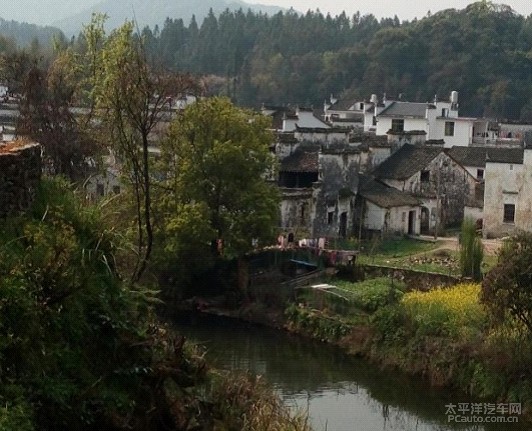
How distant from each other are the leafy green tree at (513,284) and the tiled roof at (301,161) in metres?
15.0

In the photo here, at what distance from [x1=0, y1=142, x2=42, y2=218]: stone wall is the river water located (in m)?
6.76

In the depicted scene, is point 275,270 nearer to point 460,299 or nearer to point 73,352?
point 460,299

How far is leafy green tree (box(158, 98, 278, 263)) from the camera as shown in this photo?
1049 inches

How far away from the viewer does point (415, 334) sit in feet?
70.5

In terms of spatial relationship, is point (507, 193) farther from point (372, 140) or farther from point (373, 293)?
point (373, 293)

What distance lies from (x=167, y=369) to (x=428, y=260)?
2107cm

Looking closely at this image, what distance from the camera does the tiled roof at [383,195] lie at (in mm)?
34188

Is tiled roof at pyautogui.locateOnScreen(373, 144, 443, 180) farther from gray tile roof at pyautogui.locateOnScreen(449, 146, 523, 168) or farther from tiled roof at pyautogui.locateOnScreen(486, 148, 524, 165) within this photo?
tiled roof at pyautogui.locateOnScreen(486, 148, 524, 165)

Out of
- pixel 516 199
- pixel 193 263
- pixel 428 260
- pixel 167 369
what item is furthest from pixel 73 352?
pixel 516 199

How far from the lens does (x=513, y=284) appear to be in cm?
1811

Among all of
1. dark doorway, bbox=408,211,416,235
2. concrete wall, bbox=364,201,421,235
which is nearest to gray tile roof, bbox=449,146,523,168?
dark doorway, bbox=408,211,416,235

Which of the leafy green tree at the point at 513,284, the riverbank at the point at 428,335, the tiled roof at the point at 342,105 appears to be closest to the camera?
the leafy green tree at the point at 513,284

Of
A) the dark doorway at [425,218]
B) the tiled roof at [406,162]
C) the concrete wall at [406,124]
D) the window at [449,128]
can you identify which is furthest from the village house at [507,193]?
the window at [449,128]

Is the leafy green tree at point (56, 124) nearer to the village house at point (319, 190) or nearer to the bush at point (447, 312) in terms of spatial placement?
the village house at point (319, 190)
